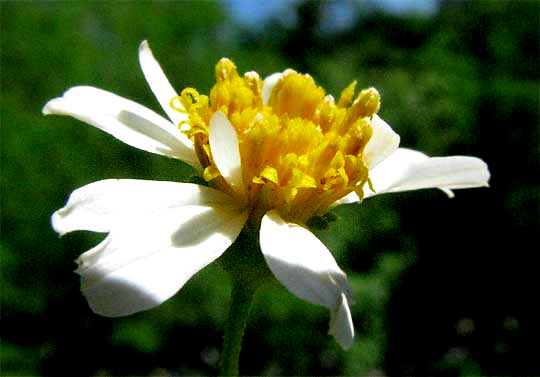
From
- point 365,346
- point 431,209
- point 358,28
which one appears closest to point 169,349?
point 365,346

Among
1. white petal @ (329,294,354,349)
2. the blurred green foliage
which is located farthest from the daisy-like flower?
the blurred green foliage

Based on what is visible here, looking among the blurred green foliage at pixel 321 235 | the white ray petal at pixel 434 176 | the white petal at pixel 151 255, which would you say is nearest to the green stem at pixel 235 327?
the white petal at pixel 151 255

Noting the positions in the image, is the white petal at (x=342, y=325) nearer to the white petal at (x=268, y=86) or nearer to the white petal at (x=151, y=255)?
the white petal at (x=151, y=255)

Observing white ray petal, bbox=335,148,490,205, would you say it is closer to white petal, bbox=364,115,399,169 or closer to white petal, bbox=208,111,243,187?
white petal, bbox=364,115,399,169

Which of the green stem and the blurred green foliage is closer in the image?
the green stem

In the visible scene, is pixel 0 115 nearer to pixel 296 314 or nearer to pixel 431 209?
pixel 296 314
